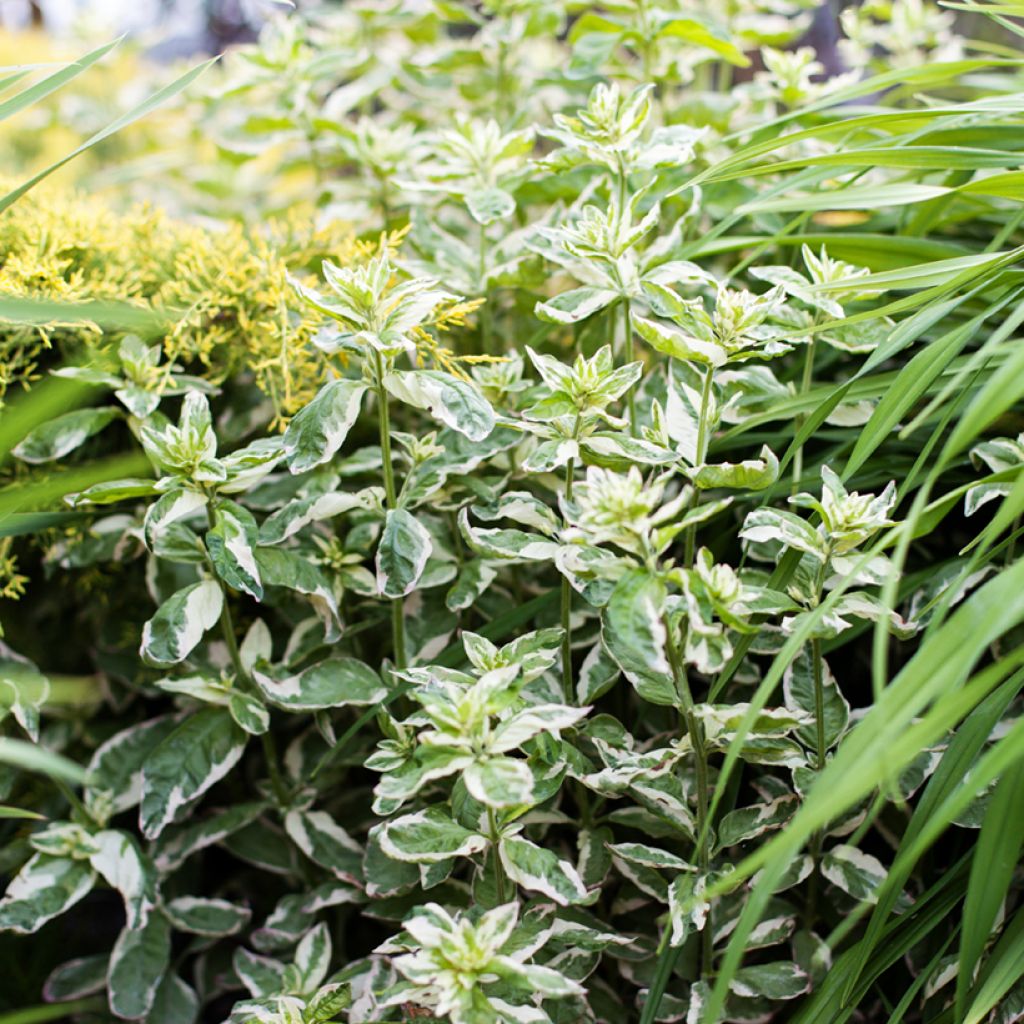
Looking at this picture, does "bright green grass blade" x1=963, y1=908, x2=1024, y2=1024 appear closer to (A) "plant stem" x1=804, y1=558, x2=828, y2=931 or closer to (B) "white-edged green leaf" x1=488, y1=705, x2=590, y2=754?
(A) "plant stem" x1=804, y1=558, x2=828, y2=931

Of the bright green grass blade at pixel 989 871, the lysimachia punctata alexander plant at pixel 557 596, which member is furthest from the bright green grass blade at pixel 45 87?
the bright green grass blade at pixel 989 871

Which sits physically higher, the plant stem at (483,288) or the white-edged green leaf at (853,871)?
the plant stem at (483,288)

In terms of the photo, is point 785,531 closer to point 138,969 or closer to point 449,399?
point 449,399

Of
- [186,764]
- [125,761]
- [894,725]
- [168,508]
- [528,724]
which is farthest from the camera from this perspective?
[125,761]

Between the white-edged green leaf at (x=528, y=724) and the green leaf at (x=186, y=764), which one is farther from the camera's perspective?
the green leaf at (x=186, y=764)

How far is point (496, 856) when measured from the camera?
0.68 metres

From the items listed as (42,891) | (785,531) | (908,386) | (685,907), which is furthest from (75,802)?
(908,386)

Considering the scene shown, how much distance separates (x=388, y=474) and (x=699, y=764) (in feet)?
1.07

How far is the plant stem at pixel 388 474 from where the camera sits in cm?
72

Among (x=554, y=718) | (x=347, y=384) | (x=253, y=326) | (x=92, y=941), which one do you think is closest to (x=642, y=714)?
(x=554, y=718)

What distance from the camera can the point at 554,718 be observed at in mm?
617

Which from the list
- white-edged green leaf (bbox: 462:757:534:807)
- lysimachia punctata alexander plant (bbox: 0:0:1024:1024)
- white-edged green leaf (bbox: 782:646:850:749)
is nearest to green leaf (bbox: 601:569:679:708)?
lysimachia punctata alexander plant (bbox: 0:0:1024:1024)

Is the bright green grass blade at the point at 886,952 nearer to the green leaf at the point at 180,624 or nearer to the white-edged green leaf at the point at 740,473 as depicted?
the white-edged green leaf at the point at 740,473

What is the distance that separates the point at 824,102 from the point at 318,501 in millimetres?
543
